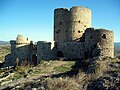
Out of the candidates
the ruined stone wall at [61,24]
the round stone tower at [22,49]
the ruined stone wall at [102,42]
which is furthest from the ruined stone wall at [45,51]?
the ruined stone wall at [102,42]

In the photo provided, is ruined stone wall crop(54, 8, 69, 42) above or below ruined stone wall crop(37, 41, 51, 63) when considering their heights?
above

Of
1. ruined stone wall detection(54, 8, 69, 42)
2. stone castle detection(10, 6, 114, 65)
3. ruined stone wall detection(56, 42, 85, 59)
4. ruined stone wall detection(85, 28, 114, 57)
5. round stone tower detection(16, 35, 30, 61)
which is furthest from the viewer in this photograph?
round stone tower detection(16, 35, 30, 61)

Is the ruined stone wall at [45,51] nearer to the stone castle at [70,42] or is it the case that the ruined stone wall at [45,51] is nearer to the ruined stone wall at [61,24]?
the stone castle at [70,42]

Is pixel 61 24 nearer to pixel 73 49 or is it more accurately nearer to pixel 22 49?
pixel 73 49

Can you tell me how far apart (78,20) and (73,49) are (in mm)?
4647

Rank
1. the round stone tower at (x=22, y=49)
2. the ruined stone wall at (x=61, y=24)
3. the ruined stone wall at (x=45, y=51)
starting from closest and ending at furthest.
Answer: the ruined stone wall at (x=45, y=51)
the ruined stone wall at (x=61, y=24)
the round stone tower at (x=22, y=49)

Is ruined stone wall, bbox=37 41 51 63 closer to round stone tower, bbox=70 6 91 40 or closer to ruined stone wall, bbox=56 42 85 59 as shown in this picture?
ruined stone wall, bbox=56 42 85 59

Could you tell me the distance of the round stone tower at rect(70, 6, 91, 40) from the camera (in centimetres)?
3247

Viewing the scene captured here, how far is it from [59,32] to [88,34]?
6.02 m

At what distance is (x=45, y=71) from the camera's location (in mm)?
23125

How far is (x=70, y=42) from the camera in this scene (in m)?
30.6

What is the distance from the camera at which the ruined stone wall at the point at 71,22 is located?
32531 millimetres

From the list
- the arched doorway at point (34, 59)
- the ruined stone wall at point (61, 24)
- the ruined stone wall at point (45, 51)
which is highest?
the ruined stone wall at point (61, 24)

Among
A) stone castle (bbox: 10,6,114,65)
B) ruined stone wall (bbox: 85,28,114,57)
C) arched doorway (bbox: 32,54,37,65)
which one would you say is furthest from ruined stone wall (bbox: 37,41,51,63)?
ruined stone wall (bbox: 85,28,114,57)
